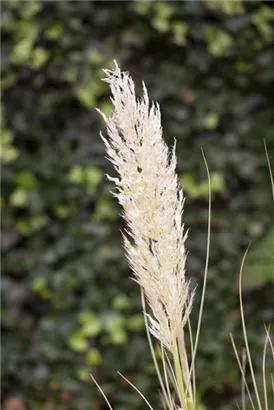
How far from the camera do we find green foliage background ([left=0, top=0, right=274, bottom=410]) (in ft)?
8.39

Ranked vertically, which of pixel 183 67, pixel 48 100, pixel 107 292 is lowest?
pixel 107 292

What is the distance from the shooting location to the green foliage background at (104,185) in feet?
8.39

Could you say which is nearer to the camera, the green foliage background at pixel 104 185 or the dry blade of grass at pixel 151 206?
the dry blade of grass at pixel 151 206

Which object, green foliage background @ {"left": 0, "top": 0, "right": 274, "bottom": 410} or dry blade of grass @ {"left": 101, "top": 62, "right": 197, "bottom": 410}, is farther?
green foliage background @ {"left": 0, "top": 0, "right": 274, "bottom": 410}

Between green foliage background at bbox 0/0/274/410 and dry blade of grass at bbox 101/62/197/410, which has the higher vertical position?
green foliage background at bbox 0/0/274/410

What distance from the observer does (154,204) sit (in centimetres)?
87

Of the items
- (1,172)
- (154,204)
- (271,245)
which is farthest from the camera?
(271,245)

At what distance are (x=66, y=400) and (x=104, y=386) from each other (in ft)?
0.49

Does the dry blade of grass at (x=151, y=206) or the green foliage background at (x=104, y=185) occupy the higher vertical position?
the green foliage background at (x=104, y=185)

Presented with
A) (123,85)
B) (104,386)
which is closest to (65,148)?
(104,386)

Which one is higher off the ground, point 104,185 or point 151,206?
point 104,185

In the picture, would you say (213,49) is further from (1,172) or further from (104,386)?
(104,386)

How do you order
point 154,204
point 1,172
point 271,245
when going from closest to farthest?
point 154,204
point 1,172
point 271,245

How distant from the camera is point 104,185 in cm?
263
